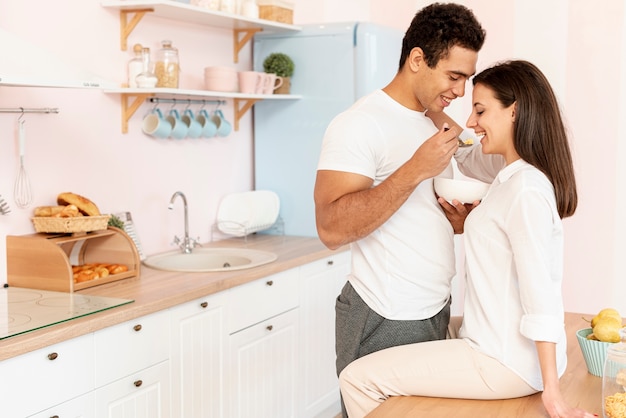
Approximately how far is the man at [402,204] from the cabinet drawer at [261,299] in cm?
90

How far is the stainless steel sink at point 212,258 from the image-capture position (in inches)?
135

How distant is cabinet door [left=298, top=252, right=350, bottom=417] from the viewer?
3.60 meters

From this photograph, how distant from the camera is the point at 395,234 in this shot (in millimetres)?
2166

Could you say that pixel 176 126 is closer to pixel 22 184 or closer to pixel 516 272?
pixel 22 184

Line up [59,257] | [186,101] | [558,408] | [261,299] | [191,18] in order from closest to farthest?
[558,408], [59,257], [261,299], [191,18], [186,101]

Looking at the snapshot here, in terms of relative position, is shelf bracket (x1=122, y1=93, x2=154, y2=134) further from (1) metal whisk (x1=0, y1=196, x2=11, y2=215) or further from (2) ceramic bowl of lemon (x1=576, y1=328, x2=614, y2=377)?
(2) ceramic bowl of lemon (x1=576, y1=328, x2=614, y2=377)

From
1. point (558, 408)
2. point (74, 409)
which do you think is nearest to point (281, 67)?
point (74, 409)

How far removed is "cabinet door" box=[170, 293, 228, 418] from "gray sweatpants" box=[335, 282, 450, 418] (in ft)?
2.30

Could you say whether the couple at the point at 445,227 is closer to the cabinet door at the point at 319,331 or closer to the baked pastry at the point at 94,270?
the baked pastry at the point at 94,270

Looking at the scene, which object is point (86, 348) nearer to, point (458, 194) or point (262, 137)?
point (458, 194)

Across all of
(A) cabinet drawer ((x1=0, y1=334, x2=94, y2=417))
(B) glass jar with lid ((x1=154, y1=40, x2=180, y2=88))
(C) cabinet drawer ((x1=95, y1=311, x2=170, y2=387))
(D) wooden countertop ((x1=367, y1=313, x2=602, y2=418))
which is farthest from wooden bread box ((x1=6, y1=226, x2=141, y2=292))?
(D) wooden countertop ((x1=367, y1=313, x2=602, y2=418))

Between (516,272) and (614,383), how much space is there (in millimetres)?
292

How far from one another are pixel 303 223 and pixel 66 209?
1.51 m

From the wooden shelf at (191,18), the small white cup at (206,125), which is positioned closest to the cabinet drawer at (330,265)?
the small white cup at (206,125)
